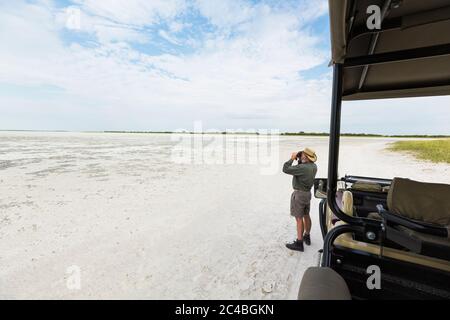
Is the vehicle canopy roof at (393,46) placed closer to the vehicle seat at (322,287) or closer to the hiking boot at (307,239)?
the vehicle seat at (322,287)

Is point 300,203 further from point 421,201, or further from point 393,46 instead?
point 393,46

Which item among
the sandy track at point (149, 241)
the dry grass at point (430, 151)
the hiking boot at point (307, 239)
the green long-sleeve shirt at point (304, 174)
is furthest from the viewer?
the dry grass at point (430, 151)

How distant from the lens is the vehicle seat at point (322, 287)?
1.18 metres

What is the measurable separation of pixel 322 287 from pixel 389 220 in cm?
74

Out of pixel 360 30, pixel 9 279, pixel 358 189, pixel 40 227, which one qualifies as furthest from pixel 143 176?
pixel 360 30

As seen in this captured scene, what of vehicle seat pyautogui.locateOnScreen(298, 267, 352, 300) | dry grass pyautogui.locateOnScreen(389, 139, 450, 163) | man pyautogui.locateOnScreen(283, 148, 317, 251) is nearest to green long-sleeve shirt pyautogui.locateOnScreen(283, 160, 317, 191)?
man pyautogui.locateOnScreen(283, 148, 317, 251)

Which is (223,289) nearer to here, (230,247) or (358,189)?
(230,247)

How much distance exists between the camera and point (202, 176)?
908cm

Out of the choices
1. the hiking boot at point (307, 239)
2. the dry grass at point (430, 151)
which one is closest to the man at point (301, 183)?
the hiking boot at point (307, 239)

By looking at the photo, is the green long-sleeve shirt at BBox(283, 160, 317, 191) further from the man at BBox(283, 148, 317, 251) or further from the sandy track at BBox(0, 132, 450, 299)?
the sandy track at BBox(0, 132, 450, 299)

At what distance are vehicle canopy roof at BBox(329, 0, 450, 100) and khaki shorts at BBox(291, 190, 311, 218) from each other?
1474 millimetres
